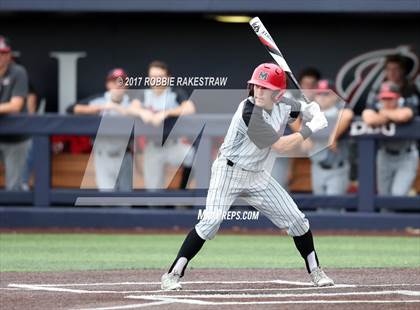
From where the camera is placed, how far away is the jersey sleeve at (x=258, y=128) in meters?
7.39

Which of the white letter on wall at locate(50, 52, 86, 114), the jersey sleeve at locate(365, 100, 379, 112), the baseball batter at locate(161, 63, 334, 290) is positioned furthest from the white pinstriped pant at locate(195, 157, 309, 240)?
the white letter on wall at locate(50, 52, 86, 114)

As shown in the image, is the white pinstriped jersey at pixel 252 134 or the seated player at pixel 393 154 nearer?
the white pinstriped jersey at pixel 252 134

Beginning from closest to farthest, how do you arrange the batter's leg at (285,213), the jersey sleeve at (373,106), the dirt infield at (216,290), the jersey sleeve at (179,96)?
the dirt infield at (216,290), the batter's leg at (285,213), the jersey sleeve at (179,96), the jersey sleeve at (373,106)

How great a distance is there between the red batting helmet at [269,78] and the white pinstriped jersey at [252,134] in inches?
6.3

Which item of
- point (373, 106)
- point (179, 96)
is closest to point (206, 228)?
point (179, 96)

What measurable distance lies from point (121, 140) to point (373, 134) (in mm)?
2782

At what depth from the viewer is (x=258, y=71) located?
7.50m

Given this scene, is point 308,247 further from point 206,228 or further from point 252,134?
point 252,134

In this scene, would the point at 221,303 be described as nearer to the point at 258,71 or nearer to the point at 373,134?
the point at 258,71

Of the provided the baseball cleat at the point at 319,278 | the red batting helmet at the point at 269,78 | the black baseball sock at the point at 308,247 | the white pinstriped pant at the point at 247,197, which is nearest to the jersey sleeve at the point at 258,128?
the red batting helmet at the point at 269,78

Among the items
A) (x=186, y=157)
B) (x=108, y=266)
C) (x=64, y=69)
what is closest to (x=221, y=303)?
(x=108, y=266)

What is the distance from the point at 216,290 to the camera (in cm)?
764

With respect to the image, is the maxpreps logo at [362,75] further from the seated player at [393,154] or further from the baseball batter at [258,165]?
the baseball batter at [258,165]

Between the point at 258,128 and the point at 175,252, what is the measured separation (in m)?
3.48
